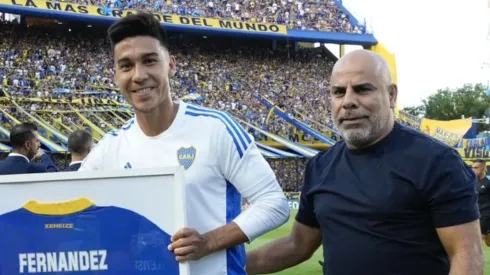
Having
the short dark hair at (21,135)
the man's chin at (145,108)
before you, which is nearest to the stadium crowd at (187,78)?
the short dark hair at (21,135)

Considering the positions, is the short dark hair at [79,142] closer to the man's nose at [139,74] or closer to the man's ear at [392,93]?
the man's nose at [139,74]

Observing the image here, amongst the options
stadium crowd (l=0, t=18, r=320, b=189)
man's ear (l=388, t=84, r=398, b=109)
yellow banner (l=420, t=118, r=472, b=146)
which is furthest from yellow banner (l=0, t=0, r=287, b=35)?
man's ear (l=388, t=84, r=398, b=109)

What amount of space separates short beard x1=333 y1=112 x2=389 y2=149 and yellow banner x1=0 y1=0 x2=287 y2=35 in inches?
954

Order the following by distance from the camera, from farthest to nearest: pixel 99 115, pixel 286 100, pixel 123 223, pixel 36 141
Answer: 1. pixel 286 100
2. pixel 99 115
3. pixel 36 141
4. pixel 123 223

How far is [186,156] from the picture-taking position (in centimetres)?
246

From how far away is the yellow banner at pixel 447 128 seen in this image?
41.5m

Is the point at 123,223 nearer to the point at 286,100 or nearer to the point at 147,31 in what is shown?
the point at 147,31

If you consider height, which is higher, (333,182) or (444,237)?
(333,182)

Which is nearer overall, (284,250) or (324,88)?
(284,250)

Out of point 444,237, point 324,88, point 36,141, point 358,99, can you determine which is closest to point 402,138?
point 358,99

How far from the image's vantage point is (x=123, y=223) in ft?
7.81

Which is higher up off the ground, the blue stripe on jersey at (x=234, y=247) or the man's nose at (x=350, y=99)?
the man's nose at (x=350, y=99)

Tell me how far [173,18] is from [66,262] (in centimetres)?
3027

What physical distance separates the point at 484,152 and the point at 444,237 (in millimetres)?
34614
